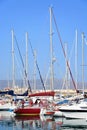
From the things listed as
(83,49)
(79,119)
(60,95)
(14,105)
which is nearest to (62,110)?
(79,119)

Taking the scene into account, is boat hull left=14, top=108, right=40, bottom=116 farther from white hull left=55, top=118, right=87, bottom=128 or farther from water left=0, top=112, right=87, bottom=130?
white hull left=55, top=118, right=87, bottom=128

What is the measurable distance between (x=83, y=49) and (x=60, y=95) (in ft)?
21.3

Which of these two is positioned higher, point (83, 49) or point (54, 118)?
point (83, 49)

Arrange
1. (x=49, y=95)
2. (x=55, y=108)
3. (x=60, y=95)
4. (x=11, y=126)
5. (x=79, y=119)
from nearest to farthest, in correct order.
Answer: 1. (x=11, y=126)
2. (x=79, y=119)
3. (x=55, y=108)
4. (x=49, y=95)
5. (x=60, y=95)

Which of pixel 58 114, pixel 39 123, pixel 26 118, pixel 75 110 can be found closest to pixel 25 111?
pixel 26 118

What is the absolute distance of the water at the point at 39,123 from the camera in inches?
1187

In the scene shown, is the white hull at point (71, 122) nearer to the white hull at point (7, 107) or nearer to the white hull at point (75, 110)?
the white hull at point (75, 110)

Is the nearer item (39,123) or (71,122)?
(39,123)

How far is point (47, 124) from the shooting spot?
32000 mm

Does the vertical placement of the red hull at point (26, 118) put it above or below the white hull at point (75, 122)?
above

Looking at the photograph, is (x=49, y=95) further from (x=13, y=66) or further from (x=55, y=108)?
(x=13, y=66)

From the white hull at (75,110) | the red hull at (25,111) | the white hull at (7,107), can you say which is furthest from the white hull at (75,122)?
the white hull at (7,107)

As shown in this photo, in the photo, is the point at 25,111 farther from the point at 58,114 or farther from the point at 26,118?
the point at 58,114

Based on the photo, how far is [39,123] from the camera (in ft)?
108
